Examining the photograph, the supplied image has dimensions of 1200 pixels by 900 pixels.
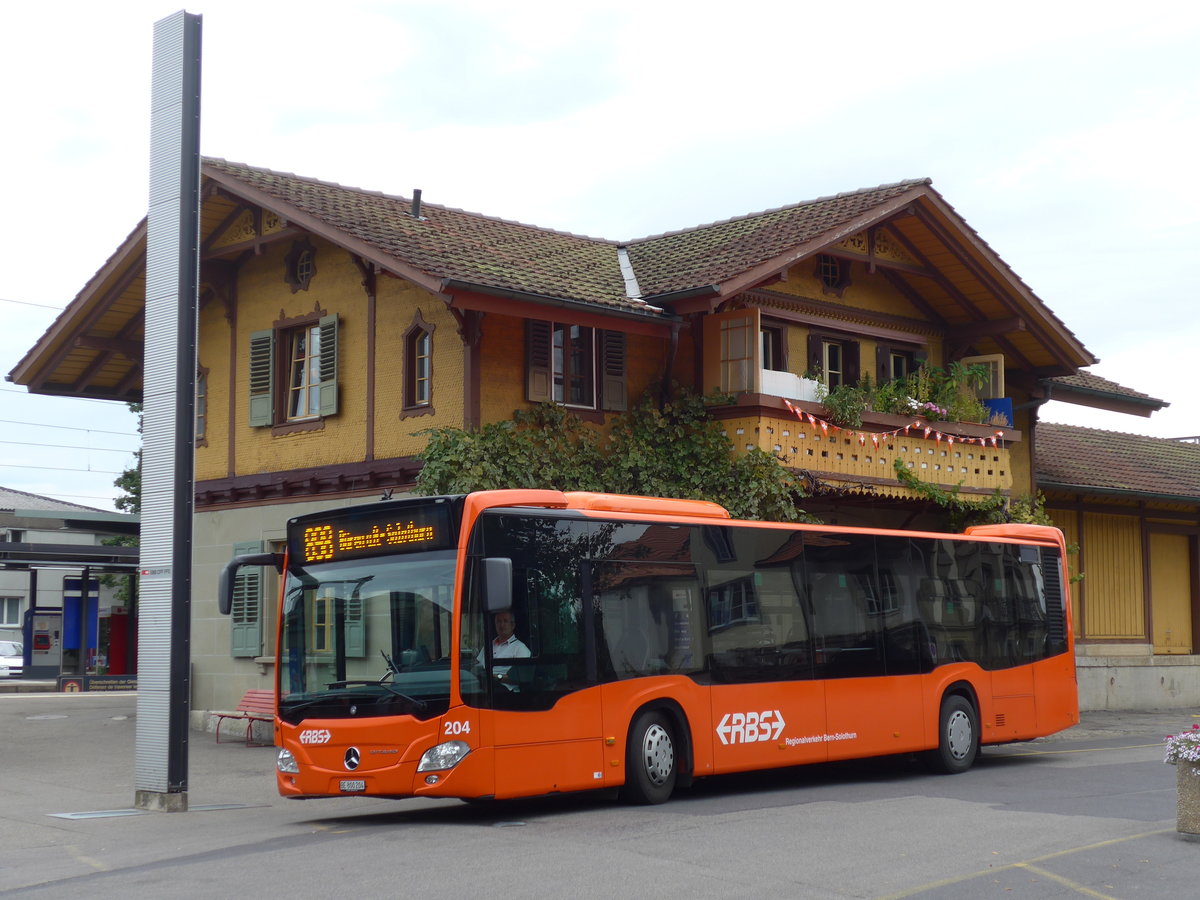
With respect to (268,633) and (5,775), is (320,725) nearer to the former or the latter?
(5,775)

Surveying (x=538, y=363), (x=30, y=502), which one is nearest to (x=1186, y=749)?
(x=538, y=363)

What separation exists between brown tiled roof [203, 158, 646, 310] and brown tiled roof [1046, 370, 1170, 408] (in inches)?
378

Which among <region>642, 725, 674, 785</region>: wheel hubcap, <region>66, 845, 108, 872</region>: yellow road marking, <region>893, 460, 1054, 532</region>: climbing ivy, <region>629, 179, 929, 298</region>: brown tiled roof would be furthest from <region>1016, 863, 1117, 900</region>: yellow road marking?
<region>893, 460, 1054, 532</region>: climbing ivy

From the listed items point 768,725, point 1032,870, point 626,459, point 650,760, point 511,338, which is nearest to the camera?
point 1032,870

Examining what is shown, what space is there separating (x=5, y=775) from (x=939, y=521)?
14.9 metres

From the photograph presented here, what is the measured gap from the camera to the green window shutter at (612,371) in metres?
20.9

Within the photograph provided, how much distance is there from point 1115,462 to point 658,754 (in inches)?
793

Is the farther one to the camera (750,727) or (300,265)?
(300,265)

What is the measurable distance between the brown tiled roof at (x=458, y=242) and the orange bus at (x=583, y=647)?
539 centimetres

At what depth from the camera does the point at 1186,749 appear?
10.6m

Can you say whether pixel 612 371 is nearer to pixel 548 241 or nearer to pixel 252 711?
pixel 548 241

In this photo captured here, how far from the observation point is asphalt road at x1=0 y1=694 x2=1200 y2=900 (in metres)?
9.14

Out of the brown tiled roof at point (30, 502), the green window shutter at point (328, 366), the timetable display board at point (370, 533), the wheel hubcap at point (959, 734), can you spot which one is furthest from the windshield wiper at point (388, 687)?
the brown tiled roof at point (30, 502)

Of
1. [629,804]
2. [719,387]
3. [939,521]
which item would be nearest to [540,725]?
[629,804]
